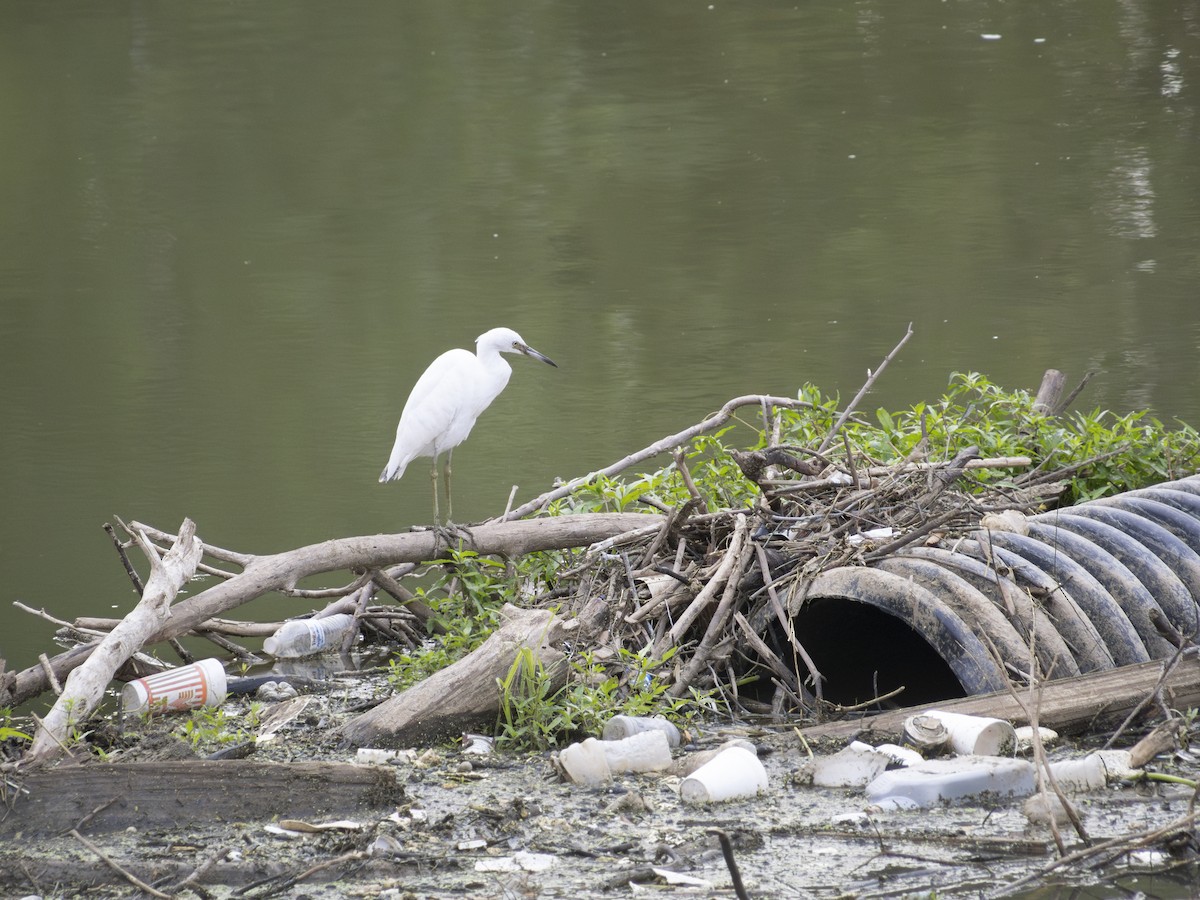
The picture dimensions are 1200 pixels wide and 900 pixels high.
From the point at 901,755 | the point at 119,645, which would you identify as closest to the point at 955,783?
the point at 901,755

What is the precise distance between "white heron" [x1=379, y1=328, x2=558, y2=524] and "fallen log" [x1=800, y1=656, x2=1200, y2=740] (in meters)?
2.43

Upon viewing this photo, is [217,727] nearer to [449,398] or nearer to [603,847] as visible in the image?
[603,847]

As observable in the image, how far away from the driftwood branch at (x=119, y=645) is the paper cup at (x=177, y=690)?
0.54 metres

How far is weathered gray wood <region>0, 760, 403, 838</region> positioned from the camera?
4.18 metres

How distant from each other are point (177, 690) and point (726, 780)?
230cm

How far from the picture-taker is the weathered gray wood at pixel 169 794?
4.18 meters

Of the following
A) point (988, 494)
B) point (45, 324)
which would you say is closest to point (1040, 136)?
point (45, 324)

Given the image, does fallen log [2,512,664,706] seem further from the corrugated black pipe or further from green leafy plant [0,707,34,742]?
the corrugated black pipe

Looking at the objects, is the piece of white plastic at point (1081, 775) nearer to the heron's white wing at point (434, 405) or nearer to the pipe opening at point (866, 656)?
the pipe opening at point (866, 656)

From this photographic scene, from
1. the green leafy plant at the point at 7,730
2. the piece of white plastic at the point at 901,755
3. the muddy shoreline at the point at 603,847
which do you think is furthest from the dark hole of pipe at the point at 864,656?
the green leafy plant at the point at 7,730

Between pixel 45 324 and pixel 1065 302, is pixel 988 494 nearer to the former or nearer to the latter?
pixel 1065 302

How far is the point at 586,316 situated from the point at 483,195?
14.4 ft

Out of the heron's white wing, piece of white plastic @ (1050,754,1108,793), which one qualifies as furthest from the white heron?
piece of white plastic @ (1050,754,1108,793)

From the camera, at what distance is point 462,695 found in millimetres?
4902
